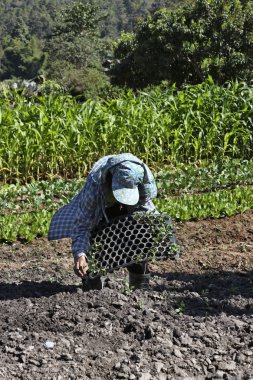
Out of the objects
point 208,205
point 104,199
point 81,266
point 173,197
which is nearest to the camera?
point 81,266

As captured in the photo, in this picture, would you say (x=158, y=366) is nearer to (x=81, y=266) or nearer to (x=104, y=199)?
(x=81, y=266)

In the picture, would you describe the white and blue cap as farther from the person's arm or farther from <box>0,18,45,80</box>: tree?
<box>0,18,45,80</box>: tree

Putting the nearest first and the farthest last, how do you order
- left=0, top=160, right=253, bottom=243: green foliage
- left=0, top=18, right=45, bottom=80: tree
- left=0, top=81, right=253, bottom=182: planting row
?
left=0, top=160, right=253, bottom=243: green foliage → left=0, top=81, right=253, bottom=182: planting row → left=0, top=18, right=45, bottom=80: tree

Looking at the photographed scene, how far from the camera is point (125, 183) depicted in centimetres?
383

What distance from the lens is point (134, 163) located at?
3.98 meters

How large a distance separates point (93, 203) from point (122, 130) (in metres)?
5.60

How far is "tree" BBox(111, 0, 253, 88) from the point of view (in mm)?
19625

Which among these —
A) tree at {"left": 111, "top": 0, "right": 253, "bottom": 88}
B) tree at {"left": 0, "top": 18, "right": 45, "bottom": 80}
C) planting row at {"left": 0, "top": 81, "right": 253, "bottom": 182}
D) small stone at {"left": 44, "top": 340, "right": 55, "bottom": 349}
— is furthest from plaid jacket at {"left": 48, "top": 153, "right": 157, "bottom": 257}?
tree at {"left": 0, "top": 18, "right": 45, "bottom": 80}

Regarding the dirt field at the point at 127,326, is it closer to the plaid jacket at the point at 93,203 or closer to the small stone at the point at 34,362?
the small stone at the point at 34,362

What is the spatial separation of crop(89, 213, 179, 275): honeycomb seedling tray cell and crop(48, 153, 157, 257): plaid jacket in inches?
3.3

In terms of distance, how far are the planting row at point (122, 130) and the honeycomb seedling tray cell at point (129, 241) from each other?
195 inches

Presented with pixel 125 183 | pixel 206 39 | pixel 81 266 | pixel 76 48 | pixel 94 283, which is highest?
pixel 125 183

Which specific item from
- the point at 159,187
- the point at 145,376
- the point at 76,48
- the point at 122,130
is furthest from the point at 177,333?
the point at 76,48

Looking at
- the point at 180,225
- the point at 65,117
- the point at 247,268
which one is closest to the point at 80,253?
the point at 247,268
